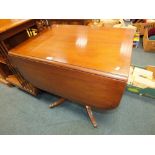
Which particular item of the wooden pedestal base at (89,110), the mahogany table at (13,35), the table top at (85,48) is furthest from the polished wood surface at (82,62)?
the wooden pedestal base at (89,110)

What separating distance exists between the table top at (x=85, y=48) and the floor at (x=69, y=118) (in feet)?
2.39

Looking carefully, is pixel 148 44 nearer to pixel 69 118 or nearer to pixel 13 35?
pixel 69 118

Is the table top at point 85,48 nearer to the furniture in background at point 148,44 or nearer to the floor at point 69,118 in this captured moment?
the floor at point 69,118

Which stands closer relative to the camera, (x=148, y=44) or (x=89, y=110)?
(x=89, y=110)

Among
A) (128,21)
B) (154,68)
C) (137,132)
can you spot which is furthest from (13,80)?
(128,21)

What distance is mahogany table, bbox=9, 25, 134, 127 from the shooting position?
848 mm

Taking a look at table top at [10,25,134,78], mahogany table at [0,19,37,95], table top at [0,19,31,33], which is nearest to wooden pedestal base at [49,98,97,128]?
mahogany table at [0,19,37,95]

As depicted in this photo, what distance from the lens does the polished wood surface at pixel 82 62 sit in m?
0.85

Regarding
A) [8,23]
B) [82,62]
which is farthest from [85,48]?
[8,23]

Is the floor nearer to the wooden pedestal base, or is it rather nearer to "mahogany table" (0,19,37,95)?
the wooden pedestal base

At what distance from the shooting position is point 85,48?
1049 millimetres

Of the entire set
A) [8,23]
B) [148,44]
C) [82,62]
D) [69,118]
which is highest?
[8,23]
